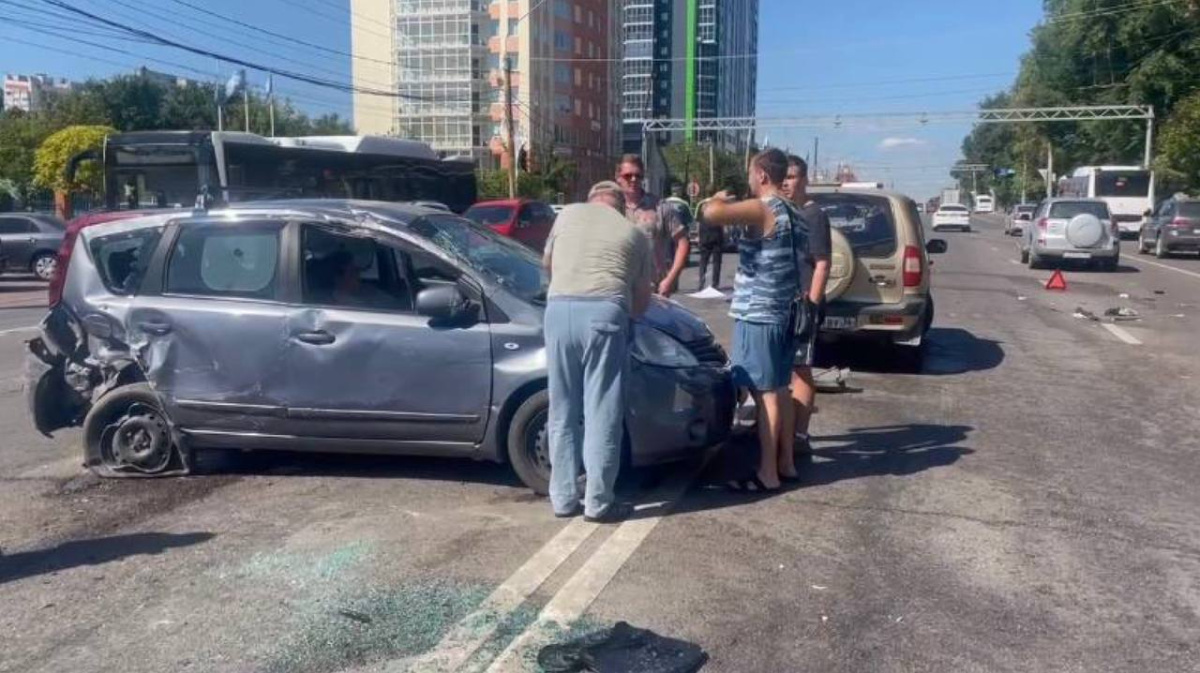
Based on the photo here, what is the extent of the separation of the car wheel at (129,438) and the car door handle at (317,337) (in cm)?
107

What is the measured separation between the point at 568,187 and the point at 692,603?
68.4 meters

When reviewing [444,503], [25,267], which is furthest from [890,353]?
[25,267]

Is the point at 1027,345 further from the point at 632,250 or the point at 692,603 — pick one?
the point at 692,603

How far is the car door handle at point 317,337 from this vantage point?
270 inches

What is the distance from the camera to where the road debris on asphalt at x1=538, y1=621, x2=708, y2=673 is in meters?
4.47

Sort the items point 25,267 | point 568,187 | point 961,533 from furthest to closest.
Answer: point 568,187, point 25,267, point 961,533

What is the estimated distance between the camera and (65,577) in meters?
5.56

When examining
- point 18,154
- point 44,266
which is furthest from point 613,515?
point 18,154

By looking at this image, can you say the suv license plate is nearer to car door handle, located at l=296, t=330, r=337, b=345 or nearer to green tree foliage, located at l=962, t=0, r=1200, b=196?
car door handle, located at l=296, t=330, r=337, b=345

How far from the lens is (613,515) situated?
20.8 feet

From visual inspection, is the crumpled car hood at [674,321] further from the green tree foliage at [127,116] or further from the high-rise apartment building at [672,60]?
the high-rise apartment building at [672,60]

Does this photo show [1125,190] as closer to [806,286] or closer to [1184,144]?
[1184,144]

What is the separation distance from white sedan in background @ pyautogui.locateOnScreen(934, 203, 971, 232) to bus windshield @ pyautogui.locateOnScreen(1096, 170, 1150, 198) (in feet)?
42.5

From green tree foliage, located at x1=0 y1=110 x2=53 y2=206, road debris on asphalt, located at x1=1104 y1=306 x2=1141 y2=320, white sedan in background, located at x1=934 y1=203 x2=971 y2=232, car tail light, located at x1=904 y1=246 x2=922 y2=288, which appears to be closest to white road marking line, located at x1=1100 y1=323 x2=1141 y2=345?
road debris on asphalt, located at x1=1104 y1=306 x2=1141 y2=320
